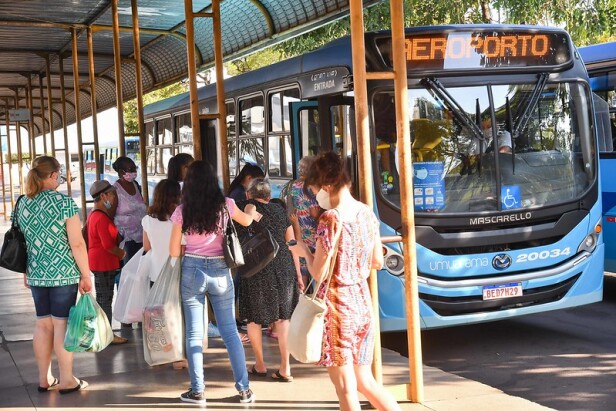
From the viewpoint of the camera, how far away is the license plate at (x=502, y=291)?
781 cm

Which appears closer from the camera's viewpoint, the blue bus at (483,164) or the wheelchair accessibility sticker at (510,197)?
the blue bus at (483,164)

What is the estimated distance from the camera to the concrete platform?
6.10m

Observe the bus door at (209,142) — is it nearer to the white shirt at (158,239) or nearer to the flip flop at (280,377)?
the white shirt at (158,239)

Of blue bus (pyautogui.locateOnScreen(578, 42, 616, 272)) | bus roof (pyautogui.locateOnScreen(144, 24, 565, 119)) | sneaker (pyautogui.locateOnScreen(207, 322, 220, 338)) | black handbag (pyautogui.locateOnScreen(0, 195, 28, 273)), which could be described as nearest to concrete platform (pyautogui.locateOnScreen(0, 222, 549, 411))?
sneaker (pyautogui.locateOnScreen(207, 322, 220, 338))

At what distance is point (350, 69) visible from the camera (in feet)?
26.6

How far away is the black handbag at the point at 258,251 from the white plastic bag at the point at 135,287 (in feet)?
3.51

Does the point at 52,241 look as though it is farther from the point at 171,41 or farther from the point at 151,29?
the point at 171,41

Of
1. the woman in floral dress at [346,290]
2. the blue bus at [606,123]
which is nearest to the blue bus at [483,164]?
the blue bus at [606,123]

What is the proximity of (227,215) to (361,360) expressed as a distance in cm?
168

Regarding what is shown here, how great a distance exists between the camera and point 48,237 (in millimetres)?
6223

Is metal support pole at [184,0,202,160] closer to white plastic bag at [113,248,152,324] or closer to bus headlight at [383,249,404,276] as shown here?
white plastic bag at [113,248,152,324]

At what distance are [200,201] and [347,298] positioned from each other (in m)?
1.51

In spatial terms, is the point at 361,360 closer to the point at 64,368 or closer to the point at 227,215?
the point at 227,215

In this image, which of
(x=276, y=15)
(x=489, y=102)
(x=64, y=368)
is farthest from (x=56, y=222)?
(x=276, y=15)
